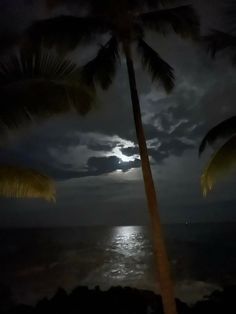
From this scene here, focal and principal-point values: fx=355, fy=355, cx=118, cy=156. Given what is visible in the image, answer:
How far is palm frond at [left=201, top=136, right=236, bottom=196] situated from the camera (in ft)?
36.4

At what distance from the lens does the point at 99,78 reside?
10070mm

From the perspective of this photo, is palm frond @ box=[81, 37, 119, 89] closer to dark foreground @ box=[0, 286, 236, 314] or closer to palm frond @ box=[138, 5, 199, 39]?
palm frond @ box=[138, 5, 199, 39]

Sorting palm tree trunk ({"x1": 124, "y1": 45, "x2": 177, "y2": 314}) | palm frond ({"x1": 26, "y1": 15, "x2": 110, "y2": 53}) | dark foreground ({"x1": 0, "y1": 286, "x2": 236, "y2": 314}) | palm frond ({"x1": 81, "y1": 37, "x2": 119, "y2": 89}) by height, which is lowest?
dark foreground ({"x1": 0, "y1": 286, "x2": 236, "y2": 314})

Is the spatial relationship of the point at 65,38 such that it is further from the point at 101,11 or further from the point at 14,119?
the point at 14,119

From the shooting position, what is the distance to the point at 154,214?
28.1 feet

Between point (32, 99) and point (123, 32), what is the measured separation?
3.90 meters

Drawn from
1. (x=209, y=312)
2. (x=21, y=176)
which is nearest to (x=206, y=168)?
(x=209, y=312)

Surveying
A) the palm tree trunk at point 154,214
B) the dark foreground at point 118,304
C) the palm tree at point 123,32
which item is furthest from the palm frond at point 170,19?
the dark foreground at point 118,304

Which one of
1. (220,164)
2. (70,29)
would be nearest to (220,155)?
(220,164)

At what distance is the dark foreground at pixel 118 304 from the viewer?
13.9m

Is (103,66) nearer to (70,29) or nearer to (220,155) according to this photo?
(70,29)

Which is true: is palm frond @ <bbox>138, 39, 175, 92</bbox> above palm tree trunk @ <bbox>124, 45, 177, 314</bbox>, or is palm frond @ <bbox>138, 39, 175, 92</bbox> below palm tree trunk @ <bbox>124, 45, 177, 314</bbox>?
above

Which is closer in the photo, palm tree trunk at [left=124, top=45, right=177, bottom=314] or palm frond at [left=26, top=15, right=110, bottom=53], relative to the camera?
palm tree trunk at [left=124, top=45, right=177, bottom=314]

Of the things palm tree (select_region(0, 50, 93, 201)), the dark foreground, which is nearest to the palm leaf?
palm tree (select_region(0, 50, 93, 201))
